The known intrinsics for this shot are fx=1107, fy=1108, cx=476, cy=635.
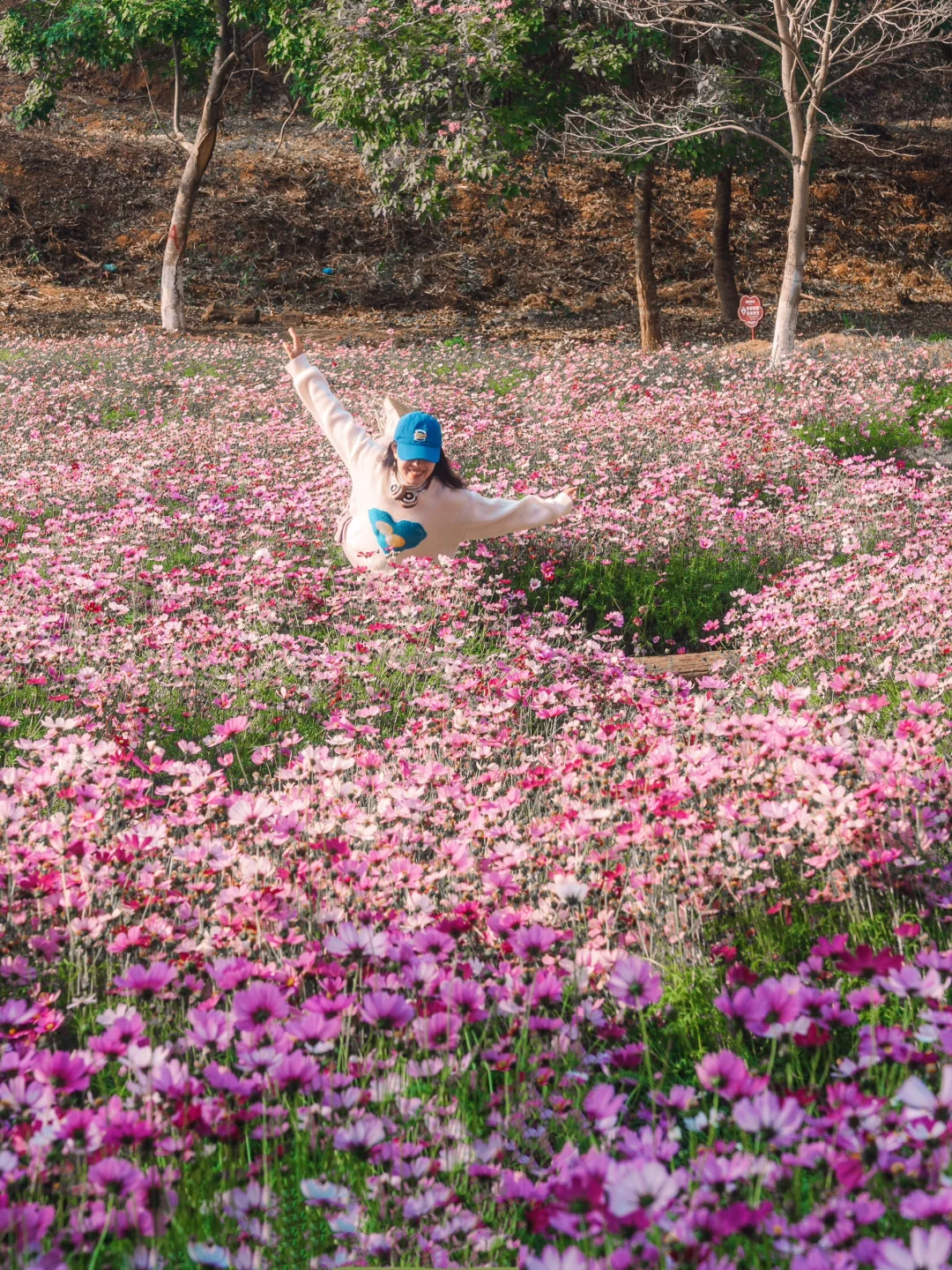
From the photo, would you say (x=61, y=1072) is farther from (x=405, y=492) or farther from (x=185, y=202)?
(x=185, y=202)

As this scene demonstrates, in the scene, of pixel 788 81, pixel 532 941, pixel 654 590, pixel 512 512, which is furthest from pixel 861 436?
pixel 532 941

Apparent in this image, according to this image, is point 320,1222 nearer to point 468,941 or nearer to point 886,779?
point 468,941

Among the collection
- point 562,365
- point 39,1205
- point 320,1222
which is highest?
point 562,365

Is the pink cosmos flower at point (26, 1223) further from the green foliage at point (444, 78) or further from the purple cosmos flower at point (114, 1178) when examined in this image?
the green foliage at point (444, 78)

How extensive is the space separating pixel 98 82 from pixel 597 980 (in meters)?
40.9

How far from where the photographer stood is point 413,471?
628 centimetres

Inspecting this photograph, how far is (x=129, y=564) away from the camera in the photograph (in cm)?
682

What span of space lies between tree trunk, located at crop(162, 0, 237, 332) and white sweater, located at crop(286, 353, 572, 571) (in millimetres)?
16594

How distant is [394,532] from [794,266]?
11.8 meters

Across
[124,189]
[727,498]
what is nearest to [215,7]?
[124,189]

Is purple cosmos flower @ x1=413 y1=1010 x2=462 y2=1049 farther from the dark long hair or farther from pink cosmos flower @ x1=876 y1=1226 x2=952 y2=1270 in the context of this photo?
the dark long hair

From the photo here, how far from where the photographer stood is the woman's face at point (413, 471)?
6.24m

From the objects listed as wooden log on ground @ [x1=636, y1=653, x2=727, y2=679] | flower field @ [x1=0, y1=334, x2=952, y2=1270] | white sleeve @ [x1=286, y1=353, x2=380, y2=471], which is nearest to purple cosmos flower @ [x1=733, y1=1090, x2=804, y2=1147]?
flower field @ [x1=0, y1=334, x2=952, y2=1270]

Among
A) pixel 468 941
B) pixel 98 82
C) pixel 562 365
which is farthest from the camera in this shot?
pixel 98 82
